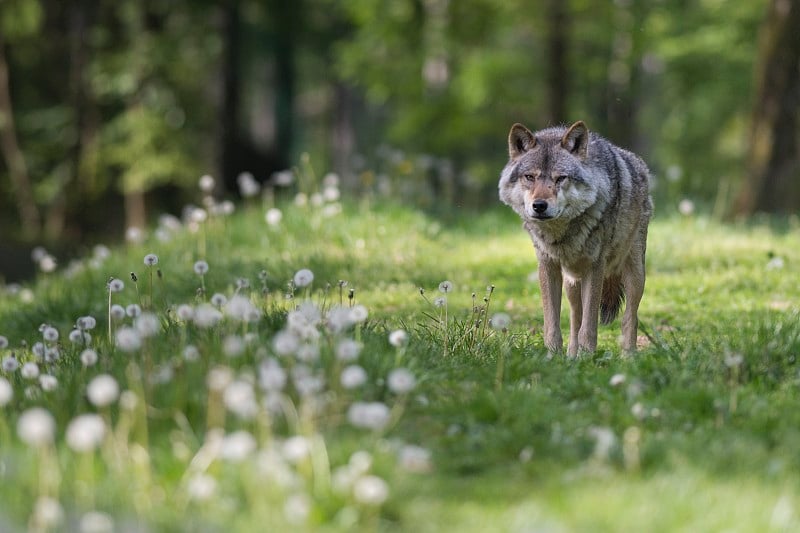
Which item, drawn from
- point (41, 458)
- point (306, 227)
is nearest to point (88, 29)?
point (306, 227)

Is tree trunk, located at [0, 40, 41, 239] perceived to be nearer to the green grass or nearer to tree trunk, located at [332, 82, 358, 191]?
tree trunk, located at [332, 82, 358, 191]

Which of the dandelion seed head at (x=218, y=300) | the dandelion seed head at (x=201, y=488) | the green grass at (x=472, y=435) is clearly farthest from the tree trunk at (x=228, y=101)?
Result: the dandelion seed head at (x=201, y=488)

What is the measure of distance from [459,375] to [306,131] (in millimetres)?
49280

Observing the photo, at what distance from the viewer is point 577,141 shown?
6238mm

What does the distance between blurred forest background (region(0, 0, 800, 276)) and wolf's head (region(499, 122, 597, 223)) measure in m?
5.77

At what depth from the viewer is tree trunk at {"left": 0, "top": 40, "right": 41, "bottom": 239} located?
2339 cm

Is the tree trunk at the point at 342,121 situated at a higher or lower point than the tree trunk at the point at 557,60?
lower

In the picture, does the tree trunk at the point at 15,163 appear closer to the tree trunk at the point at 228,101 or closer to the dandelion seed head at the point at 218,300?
the tree trunk at the point at 228,101

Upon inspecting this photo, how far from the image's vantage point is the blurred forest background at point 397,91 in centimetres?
1383

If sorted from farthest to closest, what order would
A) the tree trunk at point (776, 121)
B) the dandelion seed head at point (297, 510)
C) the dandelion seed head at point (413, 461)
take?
the tree trunk at point (776, 121)
the dandelion seed head at point (413, 461)
the dandelion seed head at point (297, 510)

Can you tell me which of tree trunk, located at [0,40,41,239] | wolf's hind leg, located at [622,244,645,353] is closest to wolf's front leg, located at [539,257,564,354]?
wolf's hind leg, located at [622,244,645,353]

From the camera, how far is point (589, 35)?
19391 mm

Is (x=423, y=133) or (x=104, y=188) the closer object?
(x=423, y=133)

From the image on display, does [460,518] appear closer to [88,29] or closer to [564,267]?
[564,267]
